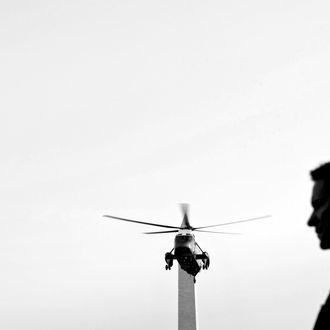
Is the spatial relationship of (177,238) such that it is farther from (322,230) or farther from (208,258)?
(322,230)

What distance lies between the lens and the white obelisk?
48031 millimetres

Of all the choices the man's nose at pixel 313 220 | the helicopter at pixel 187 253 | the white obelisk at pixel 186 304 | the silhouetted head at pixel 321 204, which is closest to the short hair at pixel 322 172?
the silhouetted head at pixel 321 204

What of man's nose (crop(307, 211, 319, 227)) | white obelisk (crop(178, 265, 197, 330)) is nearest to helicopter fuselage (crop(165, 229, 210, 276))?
white obelisk (crop(178, 265, 197, 330))

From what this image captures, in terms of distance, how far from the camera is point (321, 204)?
3.16 meters

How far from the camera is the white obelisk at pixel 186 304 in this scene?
158 ft

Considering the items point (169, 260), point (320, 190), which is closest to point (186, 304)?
point (169, 260)

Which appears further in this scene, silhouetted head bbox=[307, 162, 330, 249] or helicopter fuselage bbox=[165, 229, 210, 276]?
helicopter fuselage bbox=[165, 229, 210, 276]

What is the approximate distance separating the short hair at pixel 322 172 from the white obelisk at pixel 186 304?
46480 mm

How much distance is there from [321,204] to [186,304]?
4726 cm

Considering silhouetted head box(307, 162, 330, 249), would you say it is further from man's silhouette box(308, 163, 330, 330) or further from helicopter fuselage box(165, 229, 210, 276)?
helicopter fuselage box(165, 229, 210, 276)

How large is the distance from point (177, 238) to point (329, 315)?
2514cm

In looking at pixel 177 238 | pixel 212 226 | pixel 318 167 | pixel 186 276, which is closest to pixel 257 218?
pixel 212 226

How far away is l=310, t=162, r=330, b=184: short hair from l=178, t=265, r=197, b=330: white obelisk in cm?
4648

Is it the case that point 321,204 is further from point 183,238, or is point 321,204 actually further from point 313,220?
point 183,238
